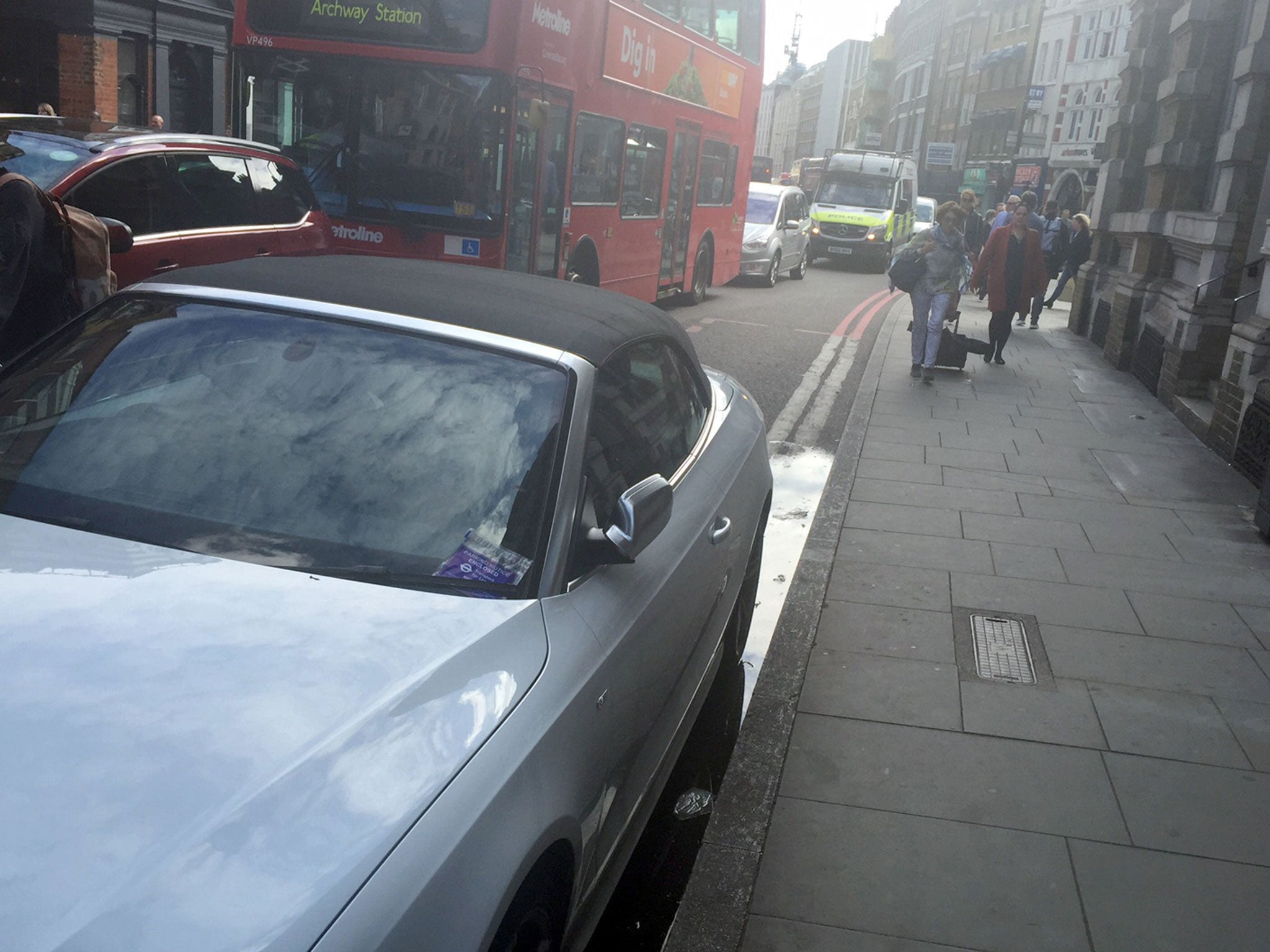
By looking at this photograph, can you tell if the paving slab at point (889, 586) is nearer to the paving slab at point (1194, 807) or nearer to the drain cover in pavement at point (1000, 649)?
the drain cover in pavement at point (1000, 649)

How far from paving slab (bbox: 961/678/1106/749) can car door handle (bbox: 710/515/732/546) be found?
1.32 meters

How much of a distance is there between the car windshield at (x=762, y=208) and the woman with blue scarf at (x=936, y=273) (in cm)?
1145

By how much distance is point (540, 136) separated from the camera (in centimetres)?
1174

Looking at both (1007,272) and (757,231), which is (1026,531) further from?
(757,231)

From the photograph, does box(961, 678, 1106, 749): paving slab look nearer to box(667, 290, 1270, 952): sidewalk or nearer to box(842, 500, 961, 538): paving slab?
box(667, 290, 1270, 952): sidewalk

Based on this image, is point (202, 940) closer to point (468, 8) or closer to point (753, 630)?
point (753, 630)

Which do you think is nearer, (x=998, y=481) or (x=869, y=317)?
(x=998, y=481)

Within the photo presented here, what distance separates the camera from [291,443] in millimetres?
2975

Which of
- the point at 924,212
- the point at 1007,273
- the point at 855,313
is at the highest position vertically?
the point at 1007,273

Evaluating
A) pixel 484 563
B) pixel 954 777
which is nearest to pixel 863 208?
pixel 954 777

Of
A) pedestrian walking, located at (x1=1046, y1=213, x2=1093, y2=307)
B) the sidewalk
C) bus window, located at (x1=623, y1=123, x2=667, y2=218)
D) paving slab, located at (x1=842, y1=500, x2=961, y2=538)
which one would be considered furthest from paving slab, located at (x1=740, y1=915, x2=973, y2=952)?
pedestrian walking, located at (x1=1046, y1=213, x2=1093, y2=307)

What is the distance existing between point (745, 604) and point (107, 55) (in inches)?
767

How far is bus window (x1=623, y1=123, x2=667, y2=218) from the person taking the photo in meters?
14.7

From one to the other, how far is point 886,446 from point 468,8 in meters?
4.94
